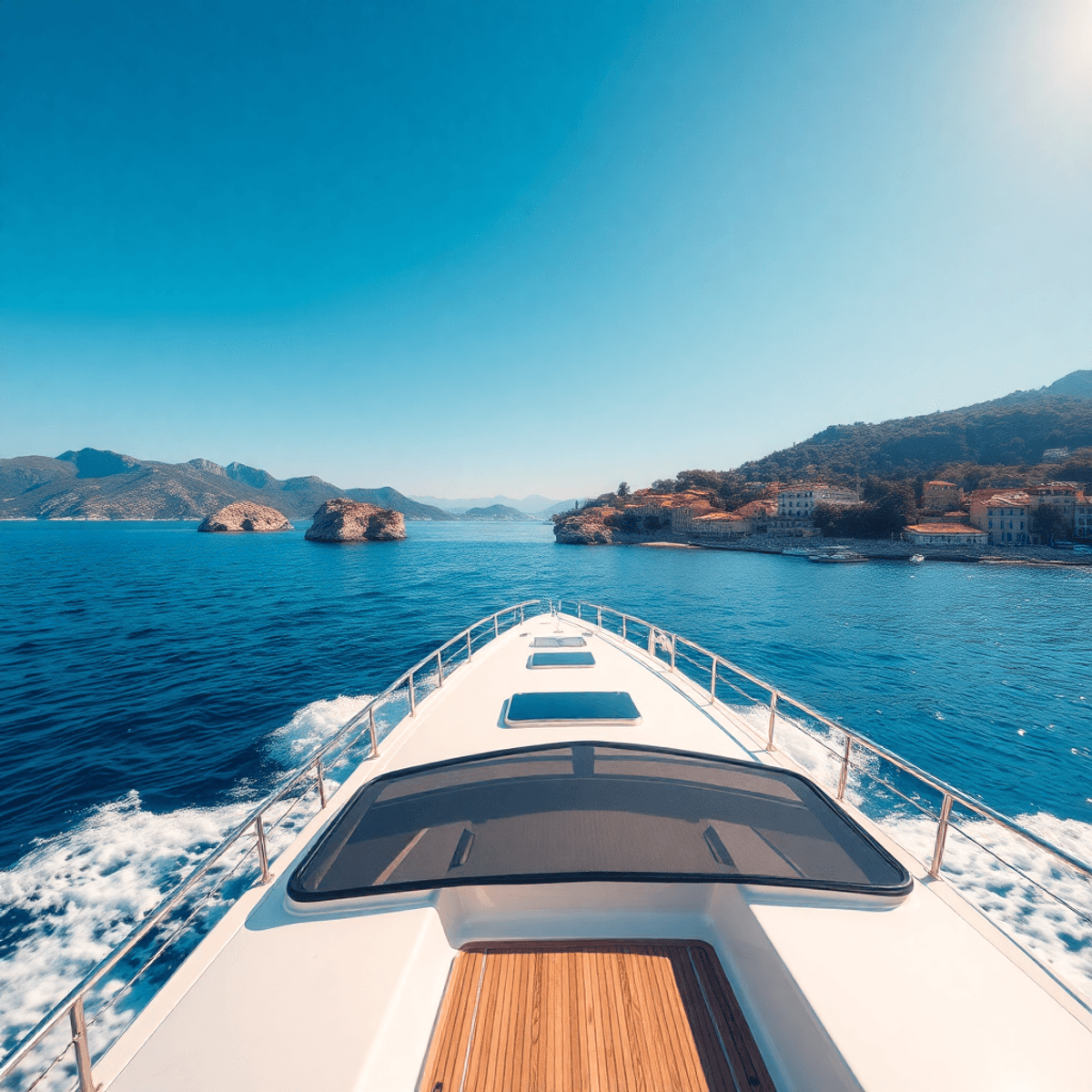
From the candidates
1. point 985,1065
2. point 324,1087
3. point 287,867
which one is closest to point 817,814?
point 985,1065

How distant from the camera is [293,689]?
10992 millimetres

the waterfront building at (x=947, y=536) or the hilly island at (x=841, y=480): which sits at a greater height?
the hilly island at (x=841, y=480)

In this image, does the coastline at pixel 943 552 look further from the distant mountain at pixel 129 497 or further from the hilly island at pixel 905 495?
the distant mountain at pixel 129 497

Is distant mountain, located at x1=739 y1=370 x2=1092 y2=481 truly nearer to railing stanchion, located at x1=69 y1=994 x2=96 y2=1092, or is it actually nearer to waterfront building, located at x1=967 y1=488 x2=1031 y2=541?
waterfront building, located at x1=967 y1=488 x2=1031 y2=541

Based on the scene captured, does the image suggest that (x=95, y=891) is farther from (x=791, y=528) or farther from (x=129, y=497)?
(x=129, y=497)

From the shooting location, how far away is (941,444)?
101 metres

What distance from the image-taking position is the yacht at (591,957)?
1.79 meters

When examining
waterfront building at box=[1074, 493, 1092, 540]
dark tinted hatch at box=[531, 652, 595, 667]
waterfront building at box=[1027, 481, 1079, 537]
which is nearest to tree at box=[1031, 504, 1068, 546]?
waterfront building at box=[1027, 481, 1079, 537]

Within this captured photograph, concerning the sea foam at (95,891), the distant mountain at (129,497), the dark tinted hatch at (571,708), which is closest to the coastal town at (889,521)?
the dark tinted hatch at (571,708)

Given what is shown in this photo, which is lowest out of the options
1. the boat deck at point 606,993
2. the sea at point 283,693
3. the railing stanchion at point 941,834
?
the sea at point 283,693

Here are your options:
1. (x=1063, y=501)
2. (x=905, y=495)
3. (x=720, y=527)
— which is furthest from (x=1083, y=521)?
(x=720, y=527)

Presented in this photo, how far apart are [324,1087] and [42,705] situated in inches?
536

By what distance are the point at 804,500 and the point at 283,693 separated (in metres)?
77.9

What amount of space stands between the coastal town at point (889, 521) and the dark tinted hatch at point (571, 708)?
193 ft
